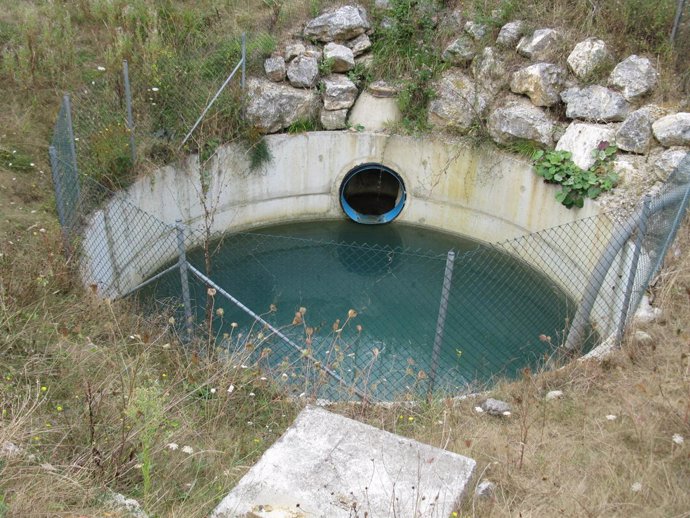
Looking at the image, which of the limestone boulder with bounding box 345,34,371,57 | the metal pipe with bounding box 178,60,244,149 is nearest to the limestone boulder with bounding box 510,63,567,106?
the limestone boulder with bounding box 345,34,371,57

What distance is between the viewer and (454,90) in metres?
8.95

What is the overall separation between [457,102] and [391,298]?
8.69 feet

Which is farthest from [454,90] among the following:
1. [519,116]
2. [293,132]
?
[293,132]

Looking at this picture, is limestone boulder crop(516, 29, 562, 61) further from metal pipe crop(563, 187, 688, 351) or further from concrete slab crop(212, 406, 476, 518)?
concrete slab crop(212, 406, 476, 518)

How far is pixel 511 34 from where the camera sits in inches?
346

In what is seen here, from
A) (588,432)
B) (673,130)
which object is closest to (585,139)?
(673,130)

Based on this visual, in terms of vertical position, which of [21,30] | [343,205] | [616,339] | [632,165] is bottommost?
[343,205]

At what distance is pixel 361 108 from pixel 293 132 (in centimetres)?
95

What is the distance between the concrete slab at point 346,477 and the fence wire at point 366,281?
1.58m

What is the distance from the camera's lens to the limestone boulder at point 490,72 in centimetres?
878

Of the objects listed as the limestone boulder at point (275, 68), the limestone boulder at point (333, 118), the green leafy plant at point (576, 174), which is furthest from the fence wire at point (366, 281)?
the limestone boulder at point (333, 118)

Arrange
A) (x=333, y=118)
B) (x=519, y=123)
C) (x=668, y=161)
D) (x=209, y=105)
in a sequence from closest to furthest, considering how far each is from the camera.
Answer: (x=668, y=161), (x=209, y=105), (x=519, y=123), (x=333, y=118)

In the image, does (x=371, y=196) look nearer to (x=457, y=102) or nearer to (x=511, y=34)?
(x=457, y=102)

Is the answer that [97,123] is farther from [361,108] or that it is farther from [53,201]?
[361,108]
